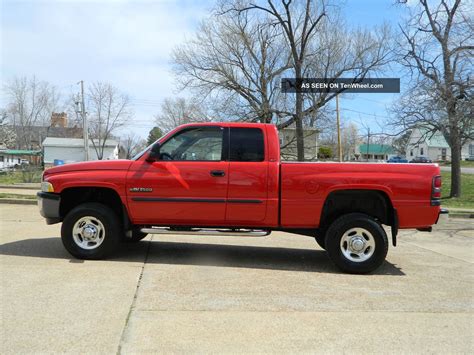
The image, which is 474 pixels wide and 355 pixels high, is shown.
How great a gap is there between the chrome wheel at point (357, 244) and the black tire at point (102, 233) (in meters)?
3.22

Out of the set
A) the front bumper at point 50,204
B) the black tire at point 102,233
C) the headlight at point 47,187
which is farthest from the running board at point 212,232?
the headlight at point 47,187

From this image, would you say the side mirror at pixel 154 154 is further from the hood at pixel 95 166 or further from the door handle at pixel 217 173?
the door handle at pixel 217 173

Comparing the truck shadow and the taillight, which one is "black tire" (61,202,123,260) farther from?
the taillight

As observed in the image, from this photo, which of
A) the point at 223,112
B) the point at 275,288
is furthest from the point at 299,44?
the point at 275,288

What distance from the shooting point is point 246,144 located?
20.5ft

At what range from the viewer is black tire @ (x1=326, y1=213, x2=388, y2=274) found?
5953 millimetres

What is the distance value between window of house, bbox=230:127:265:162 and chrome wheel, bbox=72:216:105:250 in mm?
2159

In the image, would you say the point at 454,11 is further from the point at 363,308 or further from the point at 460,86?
the point at 363,308

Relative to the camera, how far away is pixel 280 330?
3904mm

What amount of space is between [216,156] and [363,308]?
2.85 meters

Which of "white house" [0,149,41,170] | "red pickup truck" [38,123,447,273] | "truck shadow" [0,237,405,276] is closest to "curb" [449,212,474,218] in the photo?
"truck shadow" [0,237,405,276]

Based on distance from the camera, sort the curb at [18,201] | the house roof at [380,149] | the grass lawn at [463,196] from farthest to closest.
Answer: the house roof at [380,149]
the grass lawn at [463,196]
the curb at [18,201]

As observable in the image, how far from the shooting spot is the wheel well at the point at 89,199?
6.49m

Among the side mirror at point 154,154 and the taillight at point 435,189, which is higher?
the side mirror at point 154,154
